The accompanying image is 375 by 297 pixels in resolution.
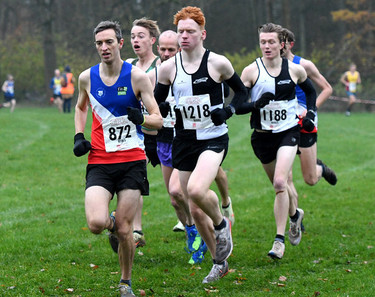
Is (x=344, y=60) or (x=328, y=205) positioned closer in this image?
(x=328, y=205)

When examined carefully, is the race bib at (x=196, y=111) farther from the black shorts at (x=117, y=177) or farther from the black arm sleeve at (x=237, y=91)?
the black shorts at (x=117, y=177)

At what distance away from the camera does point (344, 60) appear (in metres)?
41.6

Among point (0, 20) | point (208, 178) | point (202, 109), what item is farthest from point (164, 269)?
point (0, 20)

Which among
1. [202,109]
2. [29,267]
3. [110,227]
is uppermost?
[202,109]

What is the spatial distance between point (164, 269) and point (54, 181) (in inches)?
243

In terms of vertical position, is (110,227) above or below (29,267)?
above

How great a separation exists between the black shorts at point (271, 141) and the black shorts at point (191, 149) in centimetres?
127

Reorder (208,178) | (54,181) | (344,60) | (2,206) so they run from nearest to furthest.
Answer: (208,178) → (2,206) → (54,181) → (344,60)

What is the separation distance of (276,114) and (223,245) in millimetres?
1792

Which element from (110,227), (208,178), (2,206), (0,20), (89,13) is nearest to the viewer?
(110,227)

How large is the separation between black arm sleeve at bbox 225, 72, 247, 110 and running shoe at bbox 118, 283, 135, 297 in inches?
76.2

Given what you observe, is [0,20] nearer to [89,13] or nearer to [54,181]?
[89,13]

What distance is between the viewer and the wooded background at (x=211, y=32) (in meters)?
40.9

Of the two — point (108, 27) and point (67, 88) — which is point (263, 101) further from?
point (67, 88)
